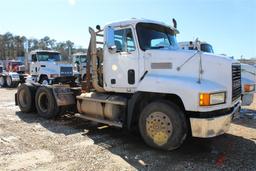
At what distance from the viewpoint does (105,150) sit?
585cm

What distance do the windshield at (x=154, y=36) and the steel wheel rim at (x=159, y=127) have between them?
1.59 meters

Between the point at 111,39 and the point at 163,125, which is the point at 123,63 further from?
the point at 163,125

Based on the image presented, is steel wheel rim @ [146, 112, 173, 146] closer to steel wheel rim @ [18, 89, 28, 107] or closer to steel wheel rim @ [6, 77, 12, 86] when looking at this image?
steel wheel rim @ [18, 89, 28, 107]

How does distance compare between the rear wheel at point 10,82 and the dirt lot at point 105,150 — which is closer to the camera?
the dirt lot at point 105,150

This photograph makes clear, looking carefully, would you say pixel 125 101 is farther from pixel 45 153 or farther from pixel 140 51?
pixel 45 153

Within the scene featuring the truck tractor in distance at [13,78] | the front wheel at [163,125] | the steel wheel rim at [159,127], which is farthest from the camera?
the truck tractor in distance at [13,78]

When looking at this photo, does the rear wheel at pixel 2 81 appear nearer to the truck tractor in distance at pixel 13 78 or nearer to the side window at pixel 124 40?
the truck tractor in distance at pixel 13 78

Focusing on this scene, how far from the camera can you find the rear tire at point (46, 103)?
877 cm

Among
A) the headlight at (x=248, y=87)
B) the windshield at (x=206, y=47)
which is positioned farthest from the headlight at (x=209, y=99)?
the windshield at (x=206, y=47)

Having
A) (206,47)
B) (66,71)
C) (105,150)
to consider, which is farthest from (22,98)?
(66,71)

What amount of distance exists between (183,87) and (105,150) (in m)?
2.05

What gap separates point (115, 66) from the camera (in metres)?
6.86

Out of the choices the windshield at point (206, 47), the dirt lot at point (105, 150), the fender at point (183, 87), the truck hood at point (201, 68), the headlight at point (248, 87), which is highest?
the windshield at point (206, 47)

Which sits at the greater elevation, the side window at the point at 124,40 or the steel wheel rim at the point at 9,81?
the side window at the point at 124,40
